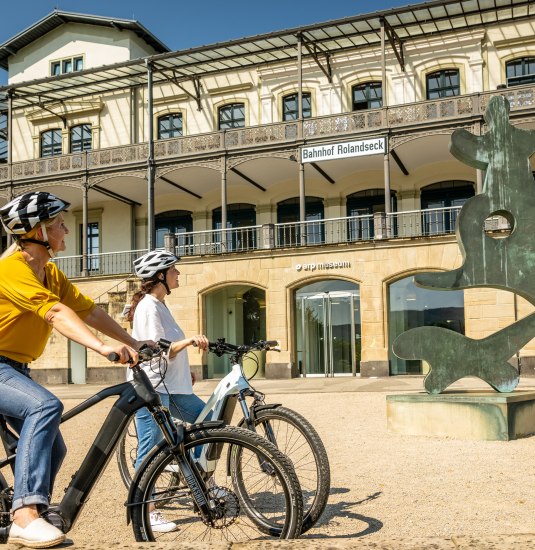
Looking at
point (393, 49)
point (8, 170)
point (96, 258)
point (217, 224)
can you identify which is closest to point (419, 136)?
point (393, 49)

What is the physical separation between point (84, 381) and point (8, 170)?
8.84 metres

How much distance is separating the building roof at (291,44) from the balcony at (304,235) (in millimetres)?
5930

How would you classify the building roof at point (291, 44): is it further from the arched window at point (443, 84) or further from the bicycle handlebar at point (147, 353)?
the bicycle handlebar at point (147, 353)

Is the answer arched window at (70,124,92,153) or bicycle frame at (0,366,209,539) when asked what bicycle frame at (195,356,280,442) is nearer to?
bicycle frame at (0,366,209,539)

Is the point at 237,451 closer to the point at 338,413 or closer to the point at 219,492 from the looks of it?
the point at 219,492

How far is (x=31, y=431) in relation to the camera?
9.45 ft

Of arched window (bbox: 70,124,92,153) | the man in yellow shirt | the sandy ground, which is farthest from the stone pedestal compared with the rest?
arched window (bbox: 70,124,92,153)

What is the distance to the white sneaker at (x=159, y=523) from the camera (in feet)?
11.0

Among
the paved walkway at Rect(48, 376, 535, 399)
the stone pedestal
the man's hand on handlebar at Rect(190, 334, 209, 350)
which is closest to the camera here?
the man's hand on handlebar at Rect(190, 334, 209, 350)

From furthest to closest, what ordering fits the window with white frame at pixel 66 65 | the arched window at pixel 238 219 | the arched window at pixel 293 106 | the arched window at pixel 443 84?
the window with white frame at pixel 66 65
the arched window at pixel 238 219
the arched window at pixel 293 106
the arched window at pixel 443 84

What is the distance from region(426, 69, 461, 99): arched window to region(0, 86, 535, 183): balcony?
8.98ft

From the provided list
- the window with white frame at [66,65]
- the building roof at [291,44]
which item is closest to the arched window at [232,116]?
the building roof at [291,44]

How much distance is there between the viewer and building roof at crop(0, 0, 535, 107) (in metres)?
22.5

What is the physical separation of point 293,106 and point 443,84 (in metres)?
5.35
